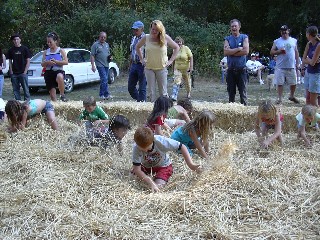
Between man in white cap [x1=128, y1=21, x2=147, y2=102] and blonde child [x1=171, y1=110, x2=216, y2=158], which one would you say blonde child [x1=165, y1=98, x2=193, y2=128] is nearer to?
blonde child [x1=171, y1=110, x2=216, y2=158]

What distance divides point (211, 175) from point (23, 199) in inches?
70.8

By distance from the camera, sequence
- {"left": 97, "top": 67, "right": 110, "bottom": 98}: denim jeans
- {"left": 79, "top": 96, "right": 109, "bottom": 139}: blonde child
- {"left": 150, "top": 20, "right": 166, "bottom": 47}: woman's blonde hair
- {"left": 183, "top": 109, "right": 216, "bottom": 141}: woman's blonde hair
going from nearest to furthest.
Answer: {"left": 183, "top": 109, "right": 216, "bottom": 141}: woman's blonde hair
{"left": 79, "top": 96, "right": 109, "bottom": 139}: blonde child
{"left": 150, "top": 20, "right": 166, "bottom": 47}: woman's blonde hair
{"left": 97, "top": 67, "right": 110, "bottom": 98}: denim jeans

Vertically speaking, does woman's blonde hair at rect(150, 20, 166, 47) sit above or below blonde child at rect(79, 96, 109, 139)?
above

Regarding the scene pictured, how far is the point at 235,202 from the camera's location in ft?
13.4

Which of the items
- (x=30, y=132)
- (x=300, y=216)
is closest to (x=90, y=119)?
(x=30, y=132)

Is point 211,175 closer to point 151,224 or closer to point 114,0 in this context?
point 151,224

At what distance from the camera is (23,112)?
6.63 metres

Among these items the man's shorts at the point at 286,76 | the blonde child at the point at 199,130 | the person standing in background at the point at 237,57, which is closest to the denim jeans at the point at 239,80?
the person standing in background at the point at 237,57

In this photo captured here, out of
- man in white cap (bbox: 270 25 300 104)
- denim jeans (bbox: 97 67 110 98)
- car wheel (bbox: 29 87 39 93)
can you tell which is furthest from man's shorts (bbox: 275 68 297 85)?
car wheel (bbox: 29 87 39 93)

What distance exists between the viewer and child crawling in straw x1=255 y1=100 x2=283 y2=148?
577cm

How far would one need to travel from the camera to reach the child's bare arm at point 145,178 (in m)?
4.50

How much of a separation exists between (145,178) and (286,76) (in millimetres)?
5722

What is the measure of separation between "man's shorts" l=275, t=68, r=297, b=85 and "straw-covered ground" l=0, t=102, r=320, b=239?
145 inches

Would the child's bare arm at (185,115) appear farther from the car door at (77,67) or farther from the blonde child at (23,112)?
the car door at (77,67)
